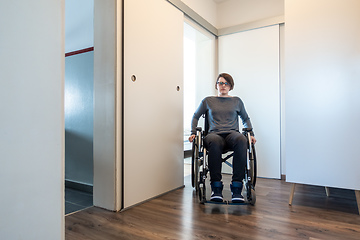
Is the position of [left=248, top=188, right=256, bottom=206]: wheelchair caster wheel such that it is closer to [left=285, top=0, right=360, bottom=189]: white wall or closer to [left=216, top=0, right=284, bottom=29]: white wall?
[left=285, top=0, right=360, bottom=189]: white wall

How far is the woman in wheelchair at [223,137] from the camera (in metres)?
1.87

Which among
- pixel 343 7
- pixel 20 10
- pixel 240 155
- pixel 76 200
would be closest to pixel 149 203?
pixel 76 200

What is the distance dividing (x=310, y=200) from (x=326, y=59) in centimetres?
115

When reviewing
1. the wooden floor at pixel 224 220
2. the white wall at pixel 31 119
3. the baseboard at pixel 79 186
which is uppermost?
the white wall at pixel 31 119

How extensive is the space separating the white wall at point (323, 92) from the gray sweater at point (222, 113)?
45 centimetres

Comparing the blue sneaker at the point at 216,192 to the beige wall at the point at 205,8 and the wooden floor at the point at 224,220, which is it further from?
the beige wall at the point at 205,8

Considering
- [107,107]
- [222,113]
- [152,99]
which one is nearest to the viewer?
[107,107]

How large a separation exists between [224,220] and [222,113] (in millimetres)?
937

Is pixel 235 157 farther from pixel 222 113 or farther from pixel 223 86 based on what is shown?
pixel 223 86

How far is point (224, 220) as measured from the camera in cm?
164

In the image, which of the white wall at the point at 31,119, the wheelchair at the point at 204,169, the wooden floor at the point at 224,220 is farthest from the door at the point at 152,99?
the white wall at the point at 31,119

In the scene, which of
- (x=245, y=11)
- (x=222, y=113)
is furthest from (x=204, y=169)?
(x=245, y=11)

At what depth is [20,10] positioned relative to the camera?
74 cm

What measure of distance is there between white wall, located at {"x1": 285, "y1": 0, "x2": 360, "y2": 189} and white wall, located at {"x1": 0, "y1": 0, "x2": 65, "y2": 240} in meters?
1.69
